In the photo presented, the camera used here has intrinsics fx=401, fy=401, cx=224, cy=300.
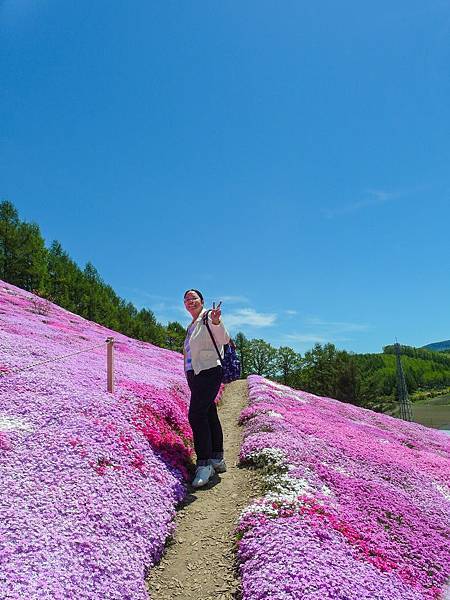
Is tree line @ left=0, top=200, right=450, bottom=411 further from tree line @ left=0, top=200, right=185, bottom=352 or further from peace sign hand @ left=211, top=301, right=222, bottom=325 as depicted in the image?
peace sign hand @ left=211, top=301, right=222, bottom=325

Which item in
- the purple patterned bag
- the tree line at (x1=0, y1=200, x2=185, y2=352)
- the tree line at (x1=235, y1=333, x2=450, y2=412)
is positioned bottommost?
the tree line at (x1=235, y1=333, x2=450, y2=412)

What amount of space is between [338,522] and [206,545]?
290 centimetres

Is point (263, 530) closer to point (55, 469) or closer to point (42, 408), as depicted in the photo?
point (55, 469)

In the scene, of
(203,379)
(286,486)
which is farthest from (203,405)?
(286,486)

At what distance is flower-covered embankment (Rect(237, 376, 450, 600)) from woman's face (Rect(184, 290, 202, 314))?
4.93m

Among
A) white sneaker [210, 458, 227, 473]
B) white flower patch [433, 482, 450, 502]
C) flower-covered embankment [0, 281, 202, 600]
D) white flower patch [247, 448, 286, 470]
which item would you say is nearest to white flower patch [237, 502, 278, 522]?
flower-covered embankment [0, 281, 202, 600]

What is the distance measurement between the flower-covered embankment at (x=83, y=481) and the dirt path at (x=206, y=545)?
34 cm

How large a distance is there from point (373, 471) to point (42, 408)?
10.7 meters

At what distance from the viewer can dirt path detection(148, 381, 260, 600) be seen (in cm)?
689

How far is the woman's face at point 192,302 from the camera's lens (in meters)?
10.9

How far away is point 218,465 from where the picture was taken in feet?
37.4

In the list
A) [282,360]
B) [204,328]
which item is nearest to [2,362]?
[204,328]

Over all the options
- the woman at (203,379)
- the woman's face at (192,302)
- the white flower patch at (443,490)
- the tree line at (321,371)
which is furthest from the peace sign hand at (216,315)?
the tree line at (321,371)

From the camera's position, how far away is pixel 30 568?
223 inches
